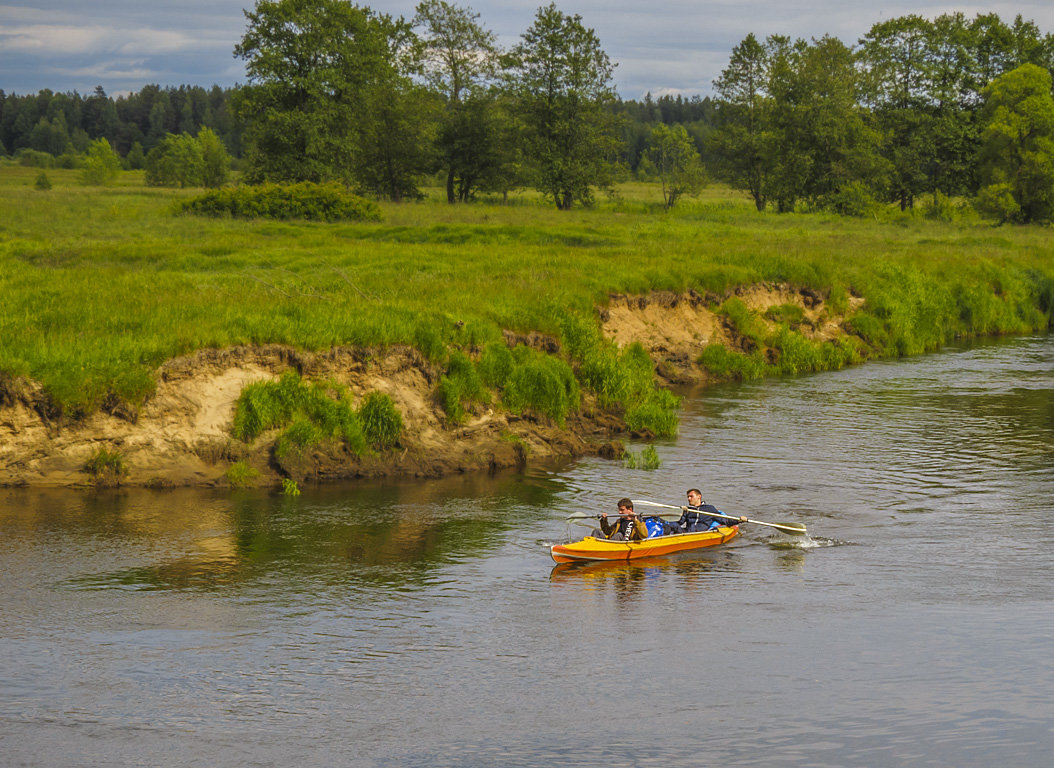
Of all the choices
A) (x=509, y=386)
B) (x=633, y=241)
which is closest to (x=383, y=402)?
(x=509, y=386)

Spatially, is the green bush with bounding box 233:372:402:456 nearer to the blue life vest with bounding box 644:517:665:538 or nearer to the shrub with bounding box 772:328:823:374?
the blue life vest with bounding box 644:517:665:538

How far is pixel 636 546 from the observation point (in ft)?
49.9

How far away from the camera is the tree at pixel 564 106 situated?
75.8 m

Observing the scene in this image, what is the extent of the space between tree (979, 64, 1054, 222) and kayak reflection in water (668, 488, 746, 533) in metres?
62.1

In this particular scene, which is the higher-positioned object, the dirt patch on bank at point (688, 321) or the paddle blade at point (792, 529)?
the dirt patch on bank at point (688, 321)

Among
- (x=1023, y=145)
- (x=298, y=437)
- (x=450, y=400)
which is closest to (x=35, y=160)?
(x=1023, y=145)

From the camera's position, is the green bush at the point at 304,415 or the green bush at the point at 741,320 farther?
the green bush at the point at 741,320

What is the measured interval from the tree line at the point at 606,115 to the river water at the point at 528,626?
57445mm

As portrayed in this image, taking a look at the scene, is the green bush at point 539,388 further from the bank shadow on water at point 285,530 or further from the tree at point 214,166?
the tree at point 214,166

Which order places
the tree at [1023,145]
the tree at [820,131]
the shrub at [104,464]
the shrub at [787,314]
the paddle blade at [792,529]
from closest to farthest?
the paddle blade at [792,529] < the shrub at [104,464] < the shrub at [787,314] < the tree at [1023,145] < the tree at [820,131]

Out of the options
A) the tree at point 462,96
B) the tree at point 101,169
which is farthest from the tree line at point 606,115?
the tree at point 101,169

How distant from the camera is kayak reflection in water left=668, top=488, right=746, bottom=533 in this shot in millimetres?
15938

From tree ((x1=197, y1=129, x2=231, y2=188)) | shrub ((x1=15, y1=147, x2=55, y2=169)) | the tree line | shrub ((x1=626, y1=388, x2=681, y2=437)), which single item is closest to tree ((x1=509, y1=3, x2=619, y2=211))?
the tree line

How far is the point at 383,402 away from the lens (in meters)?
20.1
